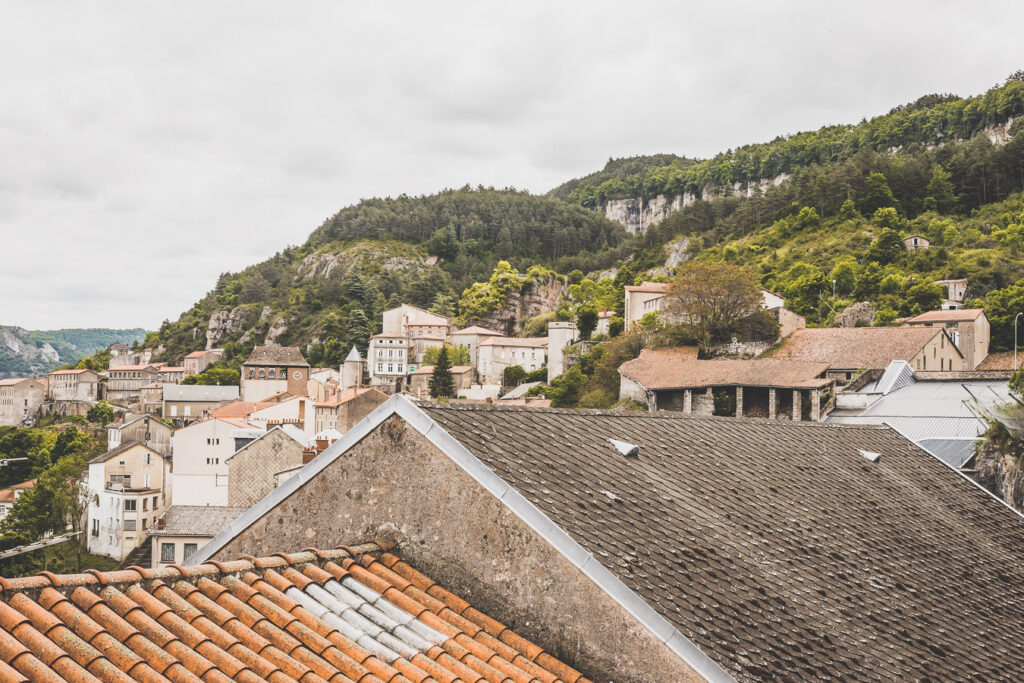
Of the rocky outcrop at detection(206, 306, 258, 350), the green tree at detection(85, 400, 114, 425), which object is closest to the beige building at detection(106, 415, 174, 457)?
the green tree at detection(85, 400, 114, 425)

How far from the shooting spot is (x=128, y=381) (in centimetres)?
12800

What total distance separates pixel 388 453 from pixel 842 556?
490 cm

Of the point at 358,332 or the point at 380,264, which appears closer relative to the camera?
the point at 358,332

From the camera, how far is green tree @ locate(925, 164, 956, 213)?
100 meters

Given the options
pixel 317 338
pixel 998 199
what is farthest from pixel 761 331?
pixel 317 338

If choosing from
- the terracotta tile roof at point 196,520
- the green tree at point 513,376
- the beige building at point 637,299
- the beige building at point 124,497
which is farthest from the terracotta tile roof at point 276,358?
the terracotta tile roof at point 196,520

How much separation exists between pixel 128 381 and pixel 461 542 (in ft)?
449

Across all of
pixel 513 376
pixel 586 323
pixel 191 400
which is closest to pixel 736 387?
pixel 586 323

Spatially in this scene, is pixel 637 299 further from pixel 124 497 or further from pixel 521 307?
pixel 521 307

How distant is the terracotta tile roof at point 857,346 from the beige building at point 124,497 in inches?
1728

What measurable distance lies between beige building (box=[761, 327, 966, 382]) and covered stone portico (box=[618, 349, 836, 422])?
2587mm

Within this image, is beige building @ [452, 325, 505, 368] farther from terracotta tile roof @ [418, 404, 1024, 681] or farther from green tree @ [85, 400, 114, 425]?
terracotta tile roof @ [418, 404, 1024, 681]

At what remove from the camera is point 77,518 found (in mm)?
58625

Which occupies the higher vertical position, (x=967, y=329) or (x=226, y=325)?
(x=226, y=325)
